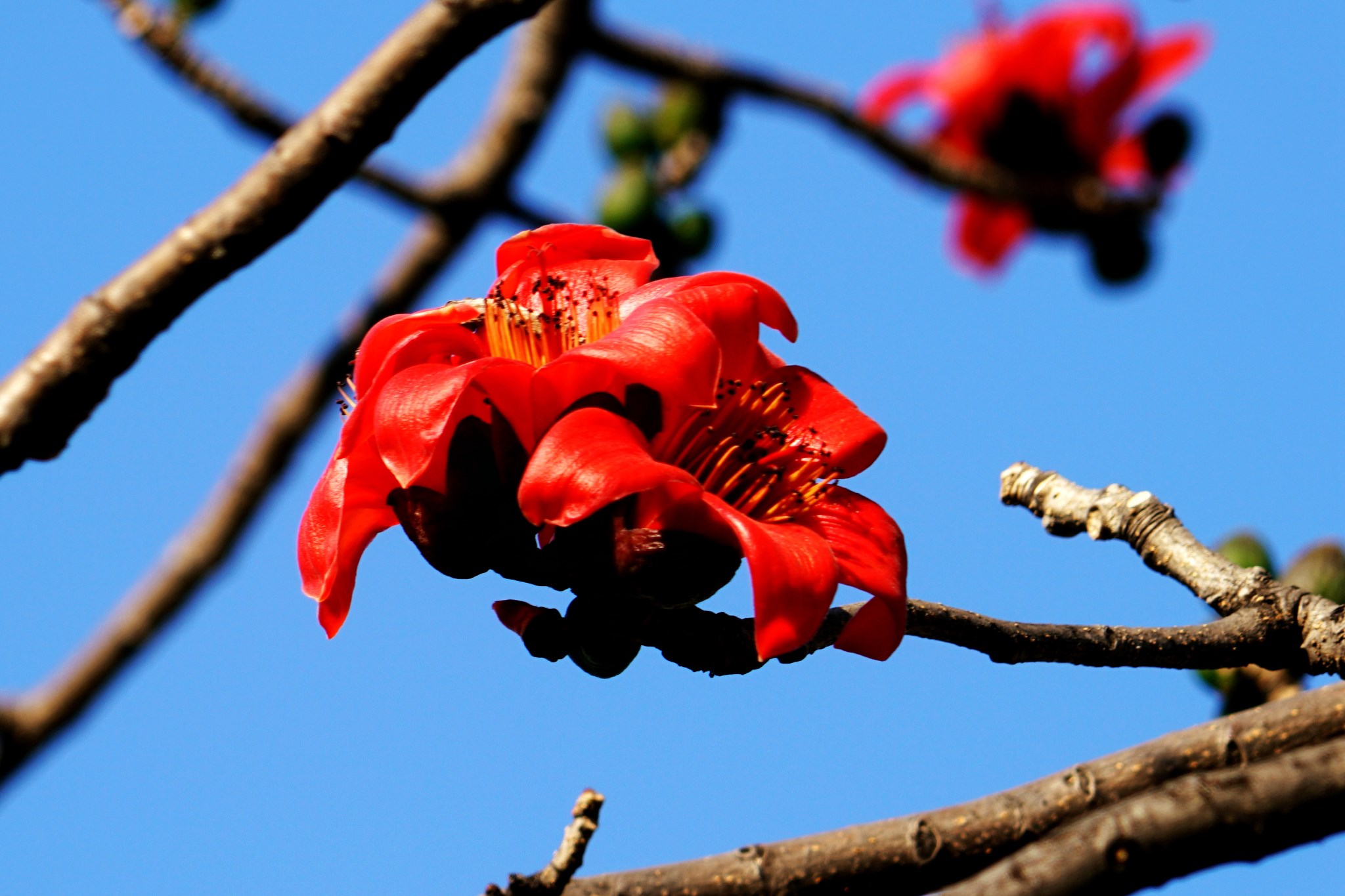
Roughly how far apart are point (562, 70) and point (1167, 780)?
197cm

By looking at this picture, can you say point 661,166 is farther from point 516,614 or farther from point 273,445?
point 516,614

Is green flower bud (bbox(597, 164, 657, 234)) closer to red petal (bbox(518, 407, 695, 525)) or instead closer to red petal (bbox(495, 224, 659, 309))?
red petal (bbox(495, 224, 659, 309))

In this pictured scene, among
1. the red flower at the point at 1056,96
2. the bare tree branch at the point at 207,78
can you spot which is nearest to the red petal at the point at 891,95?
the red flower at the point at 1056,96

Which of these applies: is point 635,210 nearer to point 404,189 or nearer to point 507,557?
point 404,189

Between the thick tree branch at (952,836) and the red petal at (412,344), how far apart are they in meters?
0.47

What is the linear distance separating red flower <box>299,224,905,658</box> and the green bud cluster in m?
1.86

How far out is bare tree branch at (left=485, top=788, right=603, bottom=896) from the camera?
108cm

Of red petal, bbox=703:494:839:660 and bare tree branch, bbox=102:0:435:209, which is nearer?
red petal, bbox=703:494:839:660

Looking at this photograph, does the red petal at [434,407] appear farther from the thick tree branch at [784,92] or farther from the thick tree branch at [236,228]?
the thick tree branch at [784,92]

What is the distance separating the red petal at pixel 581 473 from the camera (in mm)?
1124

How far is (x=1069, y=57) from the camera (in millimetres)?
4215

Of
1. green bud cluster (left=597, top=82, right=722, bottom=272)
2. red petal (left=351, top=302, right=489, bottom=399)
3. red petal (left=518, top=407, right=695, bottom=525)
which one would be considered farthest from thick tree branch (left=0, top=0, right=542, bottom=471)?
green bud cluster (left=597, top=82, right=722, bottom=272)

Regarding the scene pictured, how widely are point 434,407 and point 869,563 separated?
1.30ft

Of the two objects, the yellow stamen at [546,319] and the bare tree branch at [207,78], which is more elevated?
the bare tree branch at [207,78]
